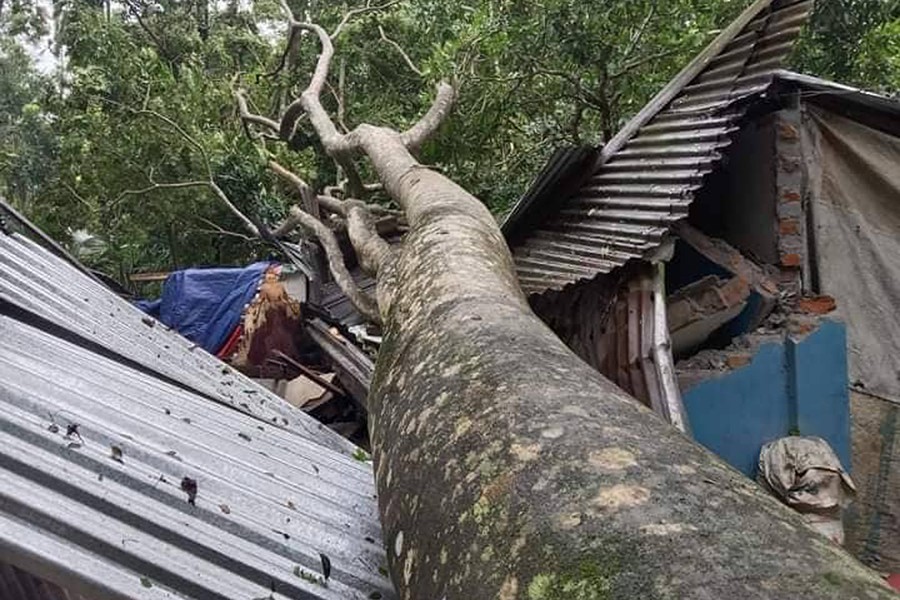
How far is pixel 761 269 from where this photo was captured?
4160 mm

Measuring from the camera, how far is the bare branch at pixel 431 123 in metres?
5.40

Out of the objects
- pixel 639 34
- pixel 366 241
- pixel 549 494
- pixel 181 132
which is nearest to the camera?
pixel 549 494

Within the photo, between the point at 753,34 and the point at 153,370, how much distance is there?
3.35 meters

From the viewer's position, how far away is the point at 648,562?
91 cm

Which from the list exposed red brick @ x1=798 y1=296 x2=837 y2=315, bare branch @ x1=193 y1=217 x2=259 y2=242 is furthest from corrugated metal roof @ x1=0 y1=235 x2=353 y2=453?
bare branch @ x1=193 y1=217 x2=259 y2=242

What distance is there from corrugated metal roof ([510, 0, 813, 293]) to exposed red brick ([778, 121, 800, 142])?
248 mm

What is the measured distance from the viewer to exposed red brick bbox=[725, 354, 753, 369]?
3.95 m

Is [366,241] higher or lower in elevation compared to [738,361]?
higher

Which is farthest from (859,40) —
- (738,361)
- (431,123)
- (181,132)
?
(181,132)

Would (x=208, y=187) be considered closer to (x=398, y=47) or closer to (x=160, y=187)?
(x=160, y=187)

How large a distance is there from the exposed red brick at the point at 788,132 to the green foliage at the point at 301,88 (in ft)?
7.95

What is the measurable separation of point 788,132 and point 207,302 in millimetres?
5407

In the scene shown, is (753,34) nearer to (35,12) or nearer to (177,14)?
(177,14)

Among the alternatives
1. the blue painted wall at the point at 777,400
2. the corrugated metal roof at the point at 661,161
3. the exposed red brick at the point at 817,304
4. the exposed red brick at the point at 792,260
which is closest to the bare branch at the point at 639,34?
the corrugated metal roof at the point at 661,161
